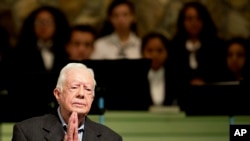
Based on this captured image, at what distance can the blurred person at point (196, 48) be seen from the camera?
7.36 meters

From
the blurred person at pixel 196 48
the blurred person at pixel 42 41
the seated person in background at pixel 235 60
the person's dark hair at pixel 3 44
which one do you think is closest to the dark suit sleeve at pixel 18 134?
the blurred person at pixel 42 41

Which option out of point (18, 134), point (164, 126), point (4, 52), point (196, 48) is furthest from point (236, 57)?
point (18, 134)

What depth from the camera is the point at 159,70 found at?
7.36 meters

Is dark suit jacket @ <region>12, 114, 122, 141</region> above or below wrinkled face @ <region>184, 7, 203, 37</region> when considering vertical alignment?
below

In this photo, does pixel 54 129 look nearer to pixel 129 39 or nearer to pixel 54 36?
pixel 54 36

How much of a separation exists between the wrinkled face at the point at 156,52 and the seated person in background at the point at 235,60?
1.79 ft

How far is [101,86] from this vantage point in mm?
6035

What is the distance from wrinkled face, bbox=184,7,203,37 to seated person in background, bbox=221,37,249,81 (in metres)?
0.31

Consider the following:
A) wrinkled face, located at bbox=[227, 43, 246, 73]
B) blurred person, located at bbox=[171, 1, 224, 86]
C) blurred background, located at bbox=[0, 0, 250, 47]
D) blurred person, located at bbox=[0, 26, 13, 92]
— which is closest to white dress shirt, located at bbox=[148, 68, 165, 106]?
blurred person, located at bbox=[171, 1, 224, 86]

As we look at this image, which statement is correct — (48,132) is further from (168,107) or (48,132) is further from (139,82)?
(168,107)

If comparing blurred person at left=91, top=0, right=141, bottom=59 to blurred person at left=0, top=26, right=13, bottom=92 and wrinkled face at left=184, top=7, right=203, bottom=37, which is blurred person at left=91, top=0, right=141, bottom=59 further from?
blurred person at left=0, top=26, right=13, bottom=92

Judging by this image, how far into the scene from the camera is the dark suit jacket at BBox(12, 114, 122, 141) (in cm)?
450

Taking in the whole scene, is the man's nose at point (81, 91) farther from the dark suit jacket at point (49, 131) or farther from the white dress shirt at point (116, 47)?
the white dress shirt at point (116, 47)

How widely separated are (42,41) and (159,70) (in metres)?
1.06
